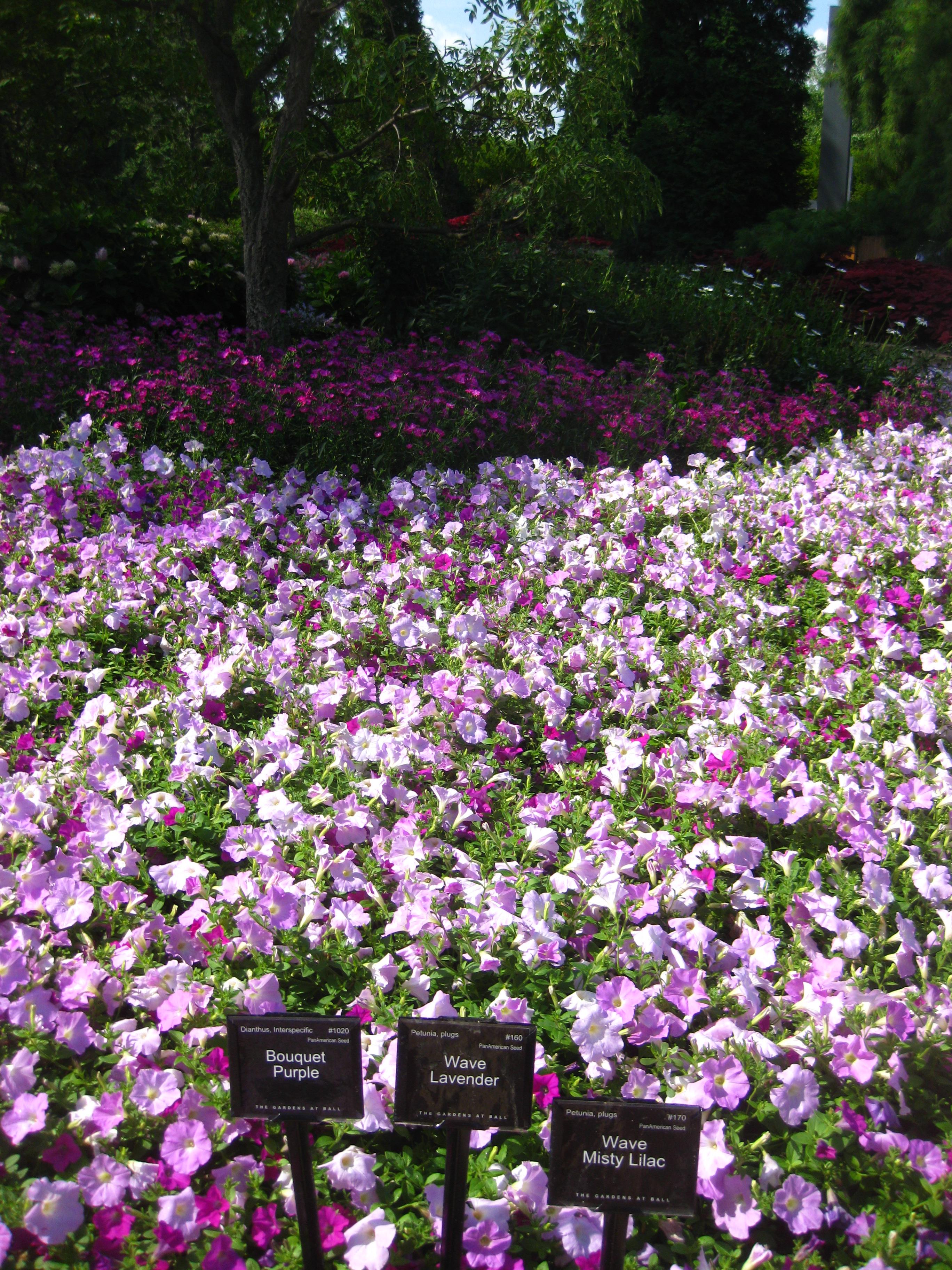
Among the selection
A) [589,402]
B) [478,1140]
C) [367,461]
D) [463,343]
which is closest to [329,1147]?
[478,1140]

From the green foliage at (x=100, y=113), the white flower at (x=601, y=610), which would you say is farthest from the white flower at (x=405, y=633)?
the green foliage at (x=100, y=113)

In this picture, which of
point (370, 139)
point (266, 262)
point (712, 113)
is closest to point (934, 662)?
point (370, 139)

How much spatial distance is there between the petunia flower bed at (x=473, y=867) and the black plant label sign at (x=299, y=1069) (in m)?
0.25

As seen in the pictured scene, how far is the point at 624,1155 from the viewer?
1.41 m

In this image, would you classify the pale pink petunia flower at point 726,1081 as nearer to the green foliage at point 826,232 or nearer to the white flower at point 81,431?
the white flower at point 81,431

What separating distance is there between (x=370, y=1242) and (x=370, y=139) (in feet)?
21.5

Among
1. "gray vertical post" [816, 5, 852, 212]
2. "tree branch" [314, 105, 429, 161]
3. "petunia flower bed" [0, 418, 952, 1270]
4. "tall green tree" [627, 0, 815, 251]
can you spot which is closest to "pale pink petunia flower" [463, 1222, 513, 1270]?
"petunia flower bed" [0, 418, 952, 1270]

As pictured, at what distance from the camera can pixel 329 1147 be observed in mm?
1783

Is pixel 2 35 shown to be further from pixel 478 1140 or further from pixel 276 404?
pixel 478 1140

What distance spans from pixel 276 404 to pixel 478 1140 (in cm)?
415

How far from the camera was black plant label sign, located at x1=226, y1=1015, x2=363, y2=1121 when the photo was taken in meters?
1.48

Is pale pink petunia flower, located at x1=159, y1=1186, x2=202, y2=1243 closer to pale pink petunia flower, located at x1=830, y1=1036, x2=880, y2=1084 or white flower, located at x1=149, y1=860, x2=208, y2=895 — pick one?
white flower, located at x1=149, y1=860, x2=208, y2=895

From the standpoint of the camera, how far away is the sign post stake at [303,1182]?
4.93ft

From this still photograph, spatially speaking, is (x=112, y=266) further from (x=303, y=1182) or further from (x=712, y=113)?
(x=712, y=113)
